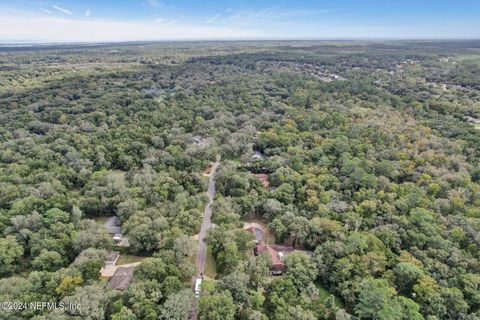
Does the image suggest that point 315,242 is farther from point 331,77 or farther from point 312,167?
point 331,77

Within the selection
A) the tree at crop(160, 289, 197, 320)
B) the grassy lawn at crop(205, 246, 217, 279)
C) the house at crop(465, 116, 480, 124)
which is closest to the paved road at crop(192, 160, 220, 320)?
the grassy lawn at crop(205, 246, 217, 279)

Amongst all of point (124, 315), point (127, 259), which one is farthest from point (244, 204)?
point (124, 315)

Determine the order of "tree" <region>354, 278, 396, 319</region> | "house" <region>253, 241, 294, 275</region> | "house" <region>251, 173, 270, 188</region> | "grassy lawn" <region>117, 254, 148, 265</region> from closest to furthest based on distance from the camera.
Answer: "tree" <region>354, 278, 396, 319</region>
"house" <region>253, 241, 294, 275</region>
"grassy lawn" <region>117, 254, 148, 265</region>
"house" <region>251, 173, 270, 188</region>

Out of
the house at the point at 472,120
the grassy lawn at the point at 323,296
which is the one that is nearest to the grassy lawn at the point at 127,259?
the grassy lawn at the point at 323,296

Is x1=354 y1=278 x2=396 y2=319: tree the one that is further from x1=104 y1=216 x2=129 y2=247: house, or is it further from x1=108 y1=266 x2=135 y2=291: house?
x1=104 y1=216 x2=129 y2=247: house

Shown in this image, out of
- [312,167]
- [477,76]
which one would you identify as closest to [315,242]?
[312,167]

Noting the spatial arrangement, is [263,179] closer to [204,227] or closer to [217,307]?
[204,227]

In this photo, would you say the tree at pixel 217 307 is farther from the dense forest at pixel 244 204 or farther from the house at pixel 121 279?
the house at pixel 121 279

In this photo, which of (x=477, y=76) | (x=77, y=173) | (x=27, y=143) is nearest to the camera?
(x=77, y=173)
